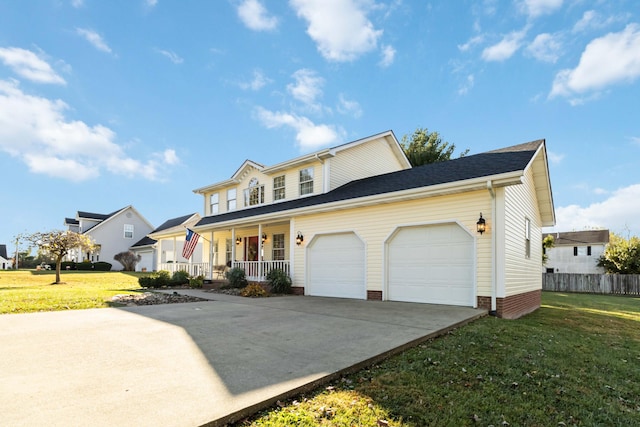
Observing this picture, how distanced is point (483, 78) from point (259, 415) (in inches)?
666

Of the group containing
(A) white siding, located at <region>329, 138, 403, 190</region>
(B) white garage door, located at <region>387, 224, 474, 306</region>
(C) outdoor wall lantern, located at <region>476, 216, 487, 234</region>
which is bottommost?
(B) white garage door, located at <region>387, 224, 474, 306</region>

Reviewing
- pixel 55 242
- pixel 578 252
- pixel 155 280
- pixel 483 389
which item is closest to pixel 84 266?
pixel 55 242

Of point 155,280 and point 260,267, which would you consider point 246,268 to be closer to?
A: point 260,267

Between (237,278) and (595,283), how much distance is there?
985 inches

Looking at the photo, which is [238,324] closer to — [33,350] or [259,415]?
[33,350]

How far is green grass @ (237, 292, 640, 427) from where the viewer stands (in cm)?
306

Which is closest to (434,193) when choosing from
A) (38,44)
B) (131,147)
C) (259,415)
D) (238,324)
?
(238,324)

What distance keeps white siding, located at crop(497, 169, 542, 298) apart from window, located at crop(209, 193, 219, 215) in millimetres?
16021

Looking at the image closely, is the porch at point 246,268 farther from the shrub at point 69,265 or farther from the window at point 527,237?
the shrub at point 69,265

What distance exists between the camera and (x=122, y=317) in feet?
24.0

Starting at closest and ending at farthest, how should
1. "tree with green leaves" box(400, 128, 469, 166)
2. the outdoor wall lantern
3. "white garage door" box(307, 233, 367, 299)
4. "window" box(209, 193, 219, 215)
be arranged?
1. the outdoor wall lantern
2. "white garage door" box(307, 233, 367, 299)
3. "window" box(209, 193, 219, 215)
4. "tree with green leaves" box(400, 128, 469, 166)

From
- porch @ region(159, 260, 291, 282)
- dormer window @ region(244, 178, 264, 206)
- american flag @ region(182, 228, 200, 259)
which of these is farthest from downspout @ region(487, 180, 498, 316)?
american flag @ region(182, 228, 200, 259)

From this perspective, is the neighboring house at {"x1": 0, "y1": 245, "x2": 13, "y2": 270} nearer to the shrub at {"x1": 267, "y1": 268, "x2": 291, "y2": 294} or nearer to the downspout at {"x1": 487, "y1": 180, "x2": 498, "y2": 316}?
the shrub at {"x1": 267, "y1": 268, "x2": 291, "y2": 294}

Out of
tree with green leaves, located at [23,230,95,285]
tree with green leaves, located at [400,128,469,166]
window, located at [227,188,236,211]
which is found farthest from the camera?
tree with green leaves, located at [400,128,469,166]
